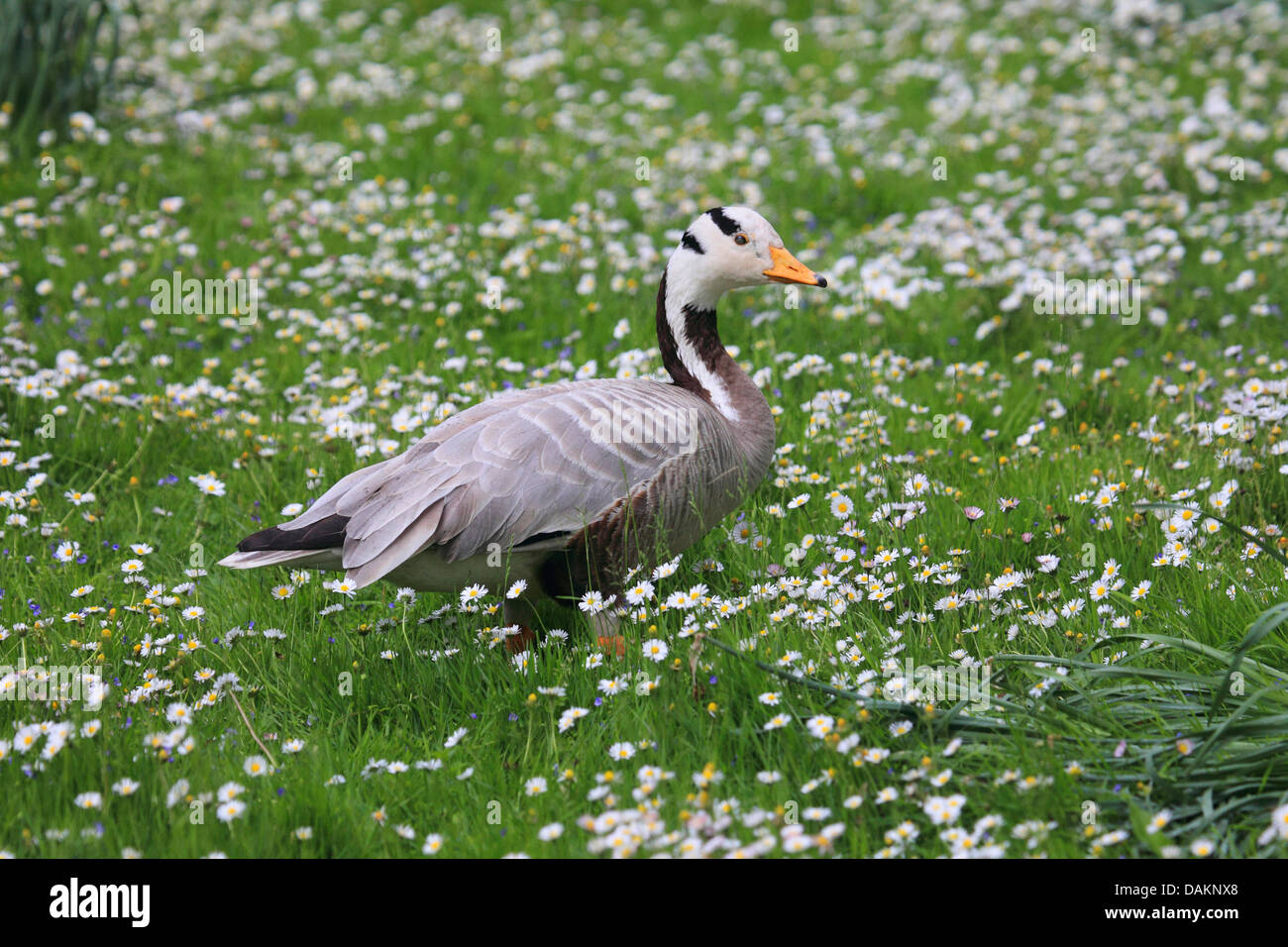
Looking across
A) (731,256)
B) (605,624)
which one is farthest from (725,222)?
(605,624)

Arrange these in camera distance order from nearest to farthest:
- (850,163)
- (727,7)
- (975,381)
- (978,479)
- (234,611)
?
1. (234,611)
2. (978,479)
3. (975,381)
4. (850,163)
5. (727,7)

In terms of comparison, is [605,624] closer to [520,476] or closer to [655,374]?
[520,476]

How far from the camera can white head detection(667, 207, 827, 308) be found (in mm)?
5156

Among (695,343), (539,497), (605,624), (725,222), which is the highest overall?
→ (725,222)

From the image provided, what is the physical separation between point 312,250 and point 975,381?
4.35 m

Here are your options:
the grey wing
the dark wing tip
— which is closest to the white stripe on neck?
the grey wing

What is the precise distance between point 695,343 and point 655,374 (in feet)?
4.18

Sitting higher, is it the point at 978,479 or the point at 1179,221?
the point at 1179,221

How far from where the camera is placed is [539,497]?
14.3ft

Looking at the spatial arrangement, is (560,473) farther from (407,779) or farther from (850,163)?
(850,163)

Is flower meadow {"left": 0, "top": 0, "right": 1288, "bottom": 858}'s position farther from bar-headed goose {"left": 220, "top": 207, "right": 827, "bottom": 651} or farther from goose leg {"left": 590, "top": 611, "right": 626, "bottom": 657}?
bar-headed goose {"left": 220, "top": 207, "right": 827, "bottom": 651}

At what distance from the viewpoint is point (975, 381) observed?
6742mm

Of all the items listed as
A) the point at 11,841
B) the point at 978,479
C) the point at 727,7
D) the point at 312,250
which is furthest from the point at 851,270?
the point at 727,7

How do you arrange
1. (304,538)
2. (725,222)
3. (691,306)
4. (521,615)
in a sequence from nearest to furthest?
(304,538) < (521,615) < (725,222) < (691,306)
